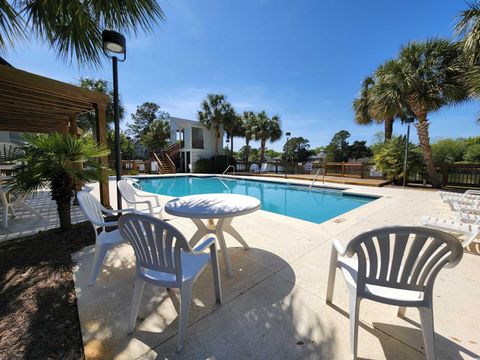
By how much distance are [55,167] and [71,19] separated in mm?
2008

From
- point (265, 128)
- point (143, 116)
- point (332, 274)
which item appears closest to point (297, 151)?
point (265, 128)

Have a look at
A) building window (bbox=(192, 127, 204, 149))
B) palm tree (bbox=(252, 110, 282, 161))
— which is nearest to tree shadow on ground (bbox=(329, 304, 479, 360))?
building window (bbox=(192, 127, 204, 149))

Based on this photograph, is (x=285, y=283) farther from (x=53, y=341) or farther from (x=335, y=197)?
(x=335, y=197)

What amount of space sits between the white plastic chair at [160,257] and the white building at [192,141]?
17.0m

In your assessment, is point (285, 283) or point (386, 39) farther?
point (386, 39)

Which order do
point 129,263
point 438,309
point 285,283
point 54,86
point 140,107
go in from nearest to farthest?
point 438,309, point 285,283, point 129,263, point 54,86, point 140,107

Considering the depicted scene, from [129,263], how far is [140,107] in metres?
35.0

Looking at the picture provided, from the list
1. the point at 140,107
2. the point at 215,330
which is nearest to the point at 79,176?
the point at 215,330

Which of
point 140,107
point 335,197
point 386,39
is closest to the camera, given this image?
point 335,197

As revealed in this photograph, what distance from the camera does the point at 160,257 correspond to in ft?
4.60

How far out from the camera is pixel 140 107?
3209cm

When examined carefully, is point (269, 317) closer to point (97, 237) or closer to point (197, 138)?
point (97, 237)

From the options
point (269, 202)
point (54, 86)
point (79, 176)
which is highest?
point (54, 86)

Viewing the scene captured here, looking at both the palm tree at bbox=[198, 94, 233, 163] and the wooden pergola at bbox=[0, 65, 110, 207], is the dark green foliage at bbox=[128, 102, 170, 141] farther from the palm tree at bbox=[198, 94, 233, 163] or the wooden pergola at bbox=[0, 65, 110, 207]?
the wooden pergola at bbox=[0, 65, 110, 207]
